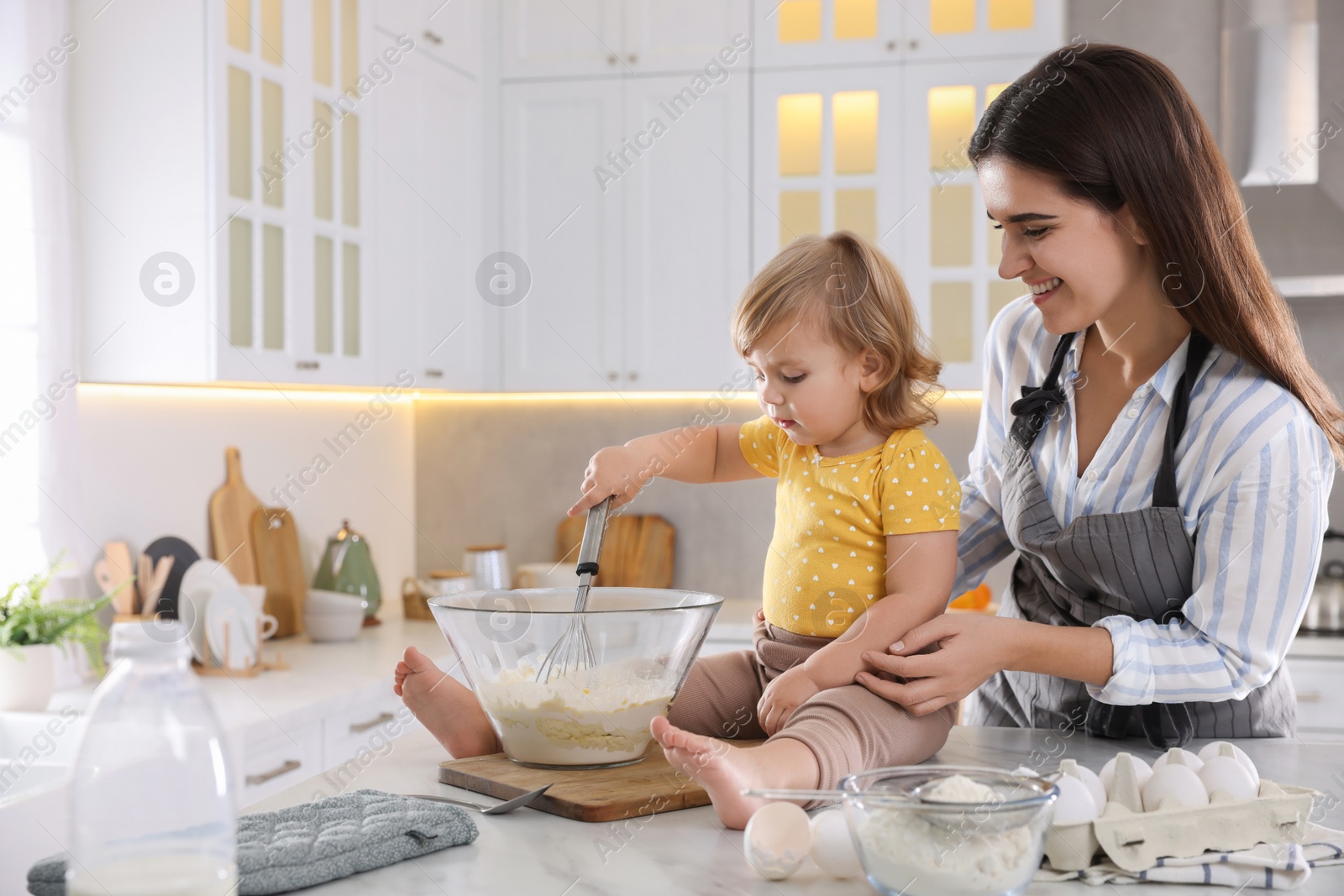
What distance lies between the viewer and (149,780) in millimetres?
596

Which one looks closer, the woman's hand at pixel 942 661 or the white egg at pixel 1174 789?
the white egg at pixel 1174 789

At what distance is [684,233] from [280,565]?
4.14 ft

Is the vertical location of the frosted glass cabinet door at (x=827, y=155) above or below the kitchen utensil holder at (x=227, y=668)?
above

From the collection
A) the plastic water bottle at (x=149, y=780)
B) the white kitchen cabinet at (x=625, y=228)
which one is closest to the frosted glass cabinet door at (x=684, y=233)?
the white kitchen cabinet at (x=625, y=228)

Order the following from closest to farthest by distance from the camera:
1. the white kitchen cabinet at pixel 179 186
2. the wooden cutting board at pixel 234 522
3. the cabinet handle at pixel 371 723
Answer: the white kitchen cabinet at pixel 179 186 → the cabinet handle at pixel 371 723 → the wooden cutting board at pixel 234 522

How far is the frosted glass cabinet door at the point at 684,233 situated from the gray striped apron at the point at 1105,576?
166 centimetres

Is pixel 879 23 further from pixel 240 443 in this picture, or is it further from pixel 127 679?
pixel 127 679

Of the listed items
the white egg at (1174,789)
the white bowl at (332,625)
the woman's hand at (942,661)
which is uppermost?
the woman's hand at (942,661)

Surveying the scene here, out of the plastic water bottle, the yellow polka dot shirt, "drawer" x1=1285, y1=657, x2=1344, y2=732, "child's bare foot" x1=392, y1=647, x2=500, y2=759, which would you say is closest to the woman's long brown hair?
the yellow polka dot shirt

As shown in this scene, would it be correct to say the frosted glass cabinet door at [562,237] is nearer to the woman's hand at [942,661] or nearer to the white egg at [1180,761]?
the woman's hand at [942,661]

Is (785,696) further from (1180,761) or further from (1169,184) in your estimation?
(1169,184)

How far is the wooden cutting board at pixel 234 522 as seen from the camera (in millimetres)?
2537

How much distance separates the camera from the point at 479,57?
3.02 m

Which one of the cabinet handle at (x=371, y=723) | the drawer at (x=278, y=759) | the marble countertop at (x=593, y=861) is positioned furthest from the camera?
the cabinet handle at (x=371, y=723)
